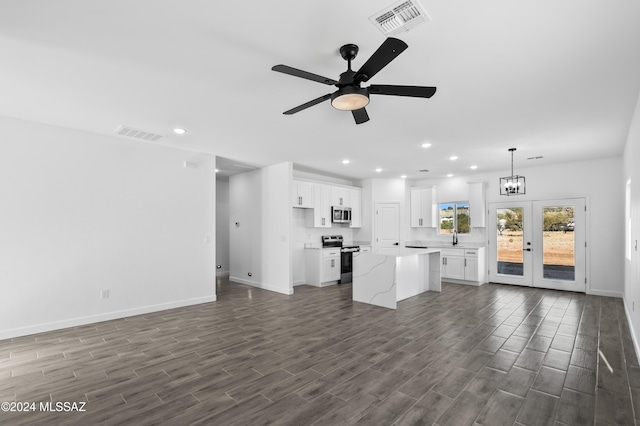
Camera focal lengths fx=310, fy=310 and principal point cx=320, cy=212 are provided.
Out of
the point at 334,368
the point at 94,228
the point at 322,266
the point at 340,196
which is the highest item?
the point at 340,196

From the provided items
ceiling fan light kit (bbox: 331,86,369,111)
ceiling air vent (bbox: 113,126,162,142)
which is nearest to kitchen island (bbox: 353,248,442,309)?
ceiling fan light kit (bbox: 331,86,369,111)

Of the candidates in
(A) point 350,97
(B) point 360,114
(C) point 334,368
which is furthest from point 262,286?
(A) point 350,97

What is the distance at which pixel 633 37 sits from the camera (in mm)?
2309

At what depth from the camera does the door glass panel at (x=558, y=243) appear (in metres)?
6.78

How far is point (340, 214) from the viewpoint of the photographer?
8203 millimetres

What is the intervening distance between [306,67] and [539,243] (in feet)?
23.1

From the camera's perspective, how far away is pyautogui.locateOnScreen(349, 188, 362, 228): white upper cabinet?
8648mm

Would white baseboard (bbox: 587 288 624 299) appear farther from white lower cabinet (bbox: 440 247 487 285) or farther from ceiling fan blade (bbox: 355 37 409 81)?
ceiling fan blade (bbox: 355 37 409 81)

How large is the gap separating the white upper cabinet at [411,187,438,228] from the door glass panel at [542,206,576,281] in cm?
253

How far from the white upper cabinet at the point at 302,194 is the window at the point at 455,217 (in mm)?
3846

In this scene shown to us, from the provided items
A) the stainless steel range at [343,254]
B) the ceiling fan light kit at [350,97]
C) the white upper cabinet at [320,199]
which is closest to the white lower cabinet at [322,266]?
the stainless steel range at [343,254]

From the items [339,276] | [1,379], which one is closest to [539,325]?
[339,276]

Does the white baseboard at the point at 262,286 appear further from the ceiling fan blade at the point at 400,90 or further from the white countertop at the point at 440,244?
the ceiling fan blade at the point at 400,90

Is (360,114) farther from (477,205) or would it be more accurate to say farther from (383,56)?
(477,205)
